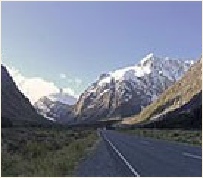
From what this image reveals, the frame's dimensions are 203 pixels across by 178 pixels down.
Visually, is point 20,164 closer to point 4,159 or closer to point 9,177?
point 4,159

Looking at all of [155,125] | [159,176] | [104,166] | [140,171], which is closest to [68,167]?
[104,166]

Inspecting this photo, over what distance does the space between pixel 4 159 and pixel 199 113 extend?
146 m

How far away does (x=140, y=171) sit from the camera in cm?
1766

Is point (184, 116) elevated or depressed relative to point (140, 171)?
elevated

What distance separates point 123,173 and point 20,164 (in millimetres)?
4022

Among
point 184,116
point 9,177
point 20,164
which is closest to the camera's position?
point 9,177

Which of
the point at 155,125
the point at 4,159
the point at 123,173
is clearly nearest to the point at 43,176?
the point at 123,173

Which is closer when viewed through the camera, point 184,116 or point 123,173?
point 123,173

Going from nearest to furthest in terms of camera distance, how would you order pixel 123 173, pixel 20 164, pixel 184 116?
pixel 123 173 < pixel 20 164 < pixel 184 116

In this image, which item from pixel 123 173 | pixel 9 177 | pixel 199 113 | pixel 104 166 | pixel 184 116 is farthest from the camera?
pixel 184 116

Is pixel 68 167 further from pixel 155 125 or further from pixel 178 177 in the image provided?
pixel 155 125

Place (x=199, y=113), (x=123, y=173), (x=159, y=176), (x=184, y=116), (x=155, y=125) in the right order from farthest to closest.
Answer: (x=155, y=125), (x=184, y=116), (x=199, y=113), (x=123, y=173), (x=159, y=176)

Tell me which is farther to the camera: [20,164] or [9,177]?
[20,164]

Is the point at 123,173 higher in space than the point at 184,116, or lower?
lower
